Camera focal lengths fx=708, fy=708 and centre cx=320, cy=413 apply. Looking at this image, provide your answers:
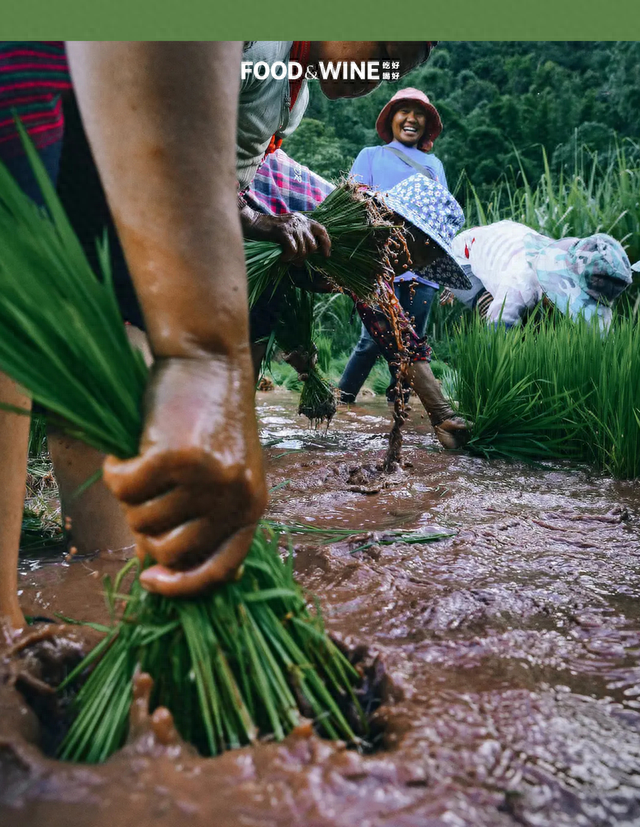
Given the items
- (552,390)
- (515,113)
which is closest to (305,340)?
(552,390)

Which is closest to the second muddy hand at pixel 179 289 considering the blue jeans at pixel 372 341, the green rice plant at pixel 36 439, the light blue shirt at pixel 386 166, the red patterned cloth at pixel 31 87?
the red patterned cloth at pixel 31 87

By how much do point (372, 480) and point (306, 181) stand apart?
1.40 m

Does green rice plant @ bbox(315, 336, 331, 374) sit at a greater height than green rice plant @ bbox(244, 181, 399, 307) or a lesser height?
lesser

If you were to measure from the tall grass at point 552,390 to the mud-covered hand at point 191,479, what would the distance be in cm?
214

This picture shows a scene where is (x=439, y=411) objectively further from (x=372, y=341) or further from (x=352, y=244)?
(x=352, y=244)

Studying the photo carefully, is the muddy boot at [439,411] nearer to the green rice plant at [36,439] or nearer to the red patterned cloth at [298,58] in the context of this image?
the red patterned cloth at [298,58]

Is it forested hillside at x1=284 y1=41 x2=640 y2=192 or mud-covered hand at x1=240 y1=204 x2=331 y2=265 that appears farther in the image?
forested hillside at x1=284 y1=41 x2=640 y2=192

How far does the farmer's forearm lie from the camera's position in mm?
784

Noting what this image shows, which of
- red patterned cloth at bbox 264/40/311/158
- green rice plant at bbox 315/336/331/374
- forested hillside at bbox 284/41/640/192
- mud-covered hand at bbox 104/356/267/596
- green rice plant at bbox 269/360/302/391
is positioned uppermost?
forested hillside at bbox 284/41/640/192

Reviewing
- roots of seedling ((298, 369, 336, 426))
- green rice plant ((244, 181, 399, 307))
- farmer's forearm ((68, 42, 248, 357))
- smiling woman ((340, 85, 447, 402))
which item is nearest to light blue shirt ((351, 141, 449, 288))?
smiling woman ((340, 85, 447, 402))

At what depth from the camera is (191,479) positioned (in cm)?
75

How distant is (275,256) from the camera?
95.0 inches

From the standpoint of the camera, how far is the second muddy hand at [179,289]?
764 millimetres

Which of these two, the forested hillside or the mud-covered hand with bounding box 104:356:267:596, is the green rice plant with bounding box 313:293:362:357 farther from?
the mud-covered hand with bounding box 104:356:267:596
